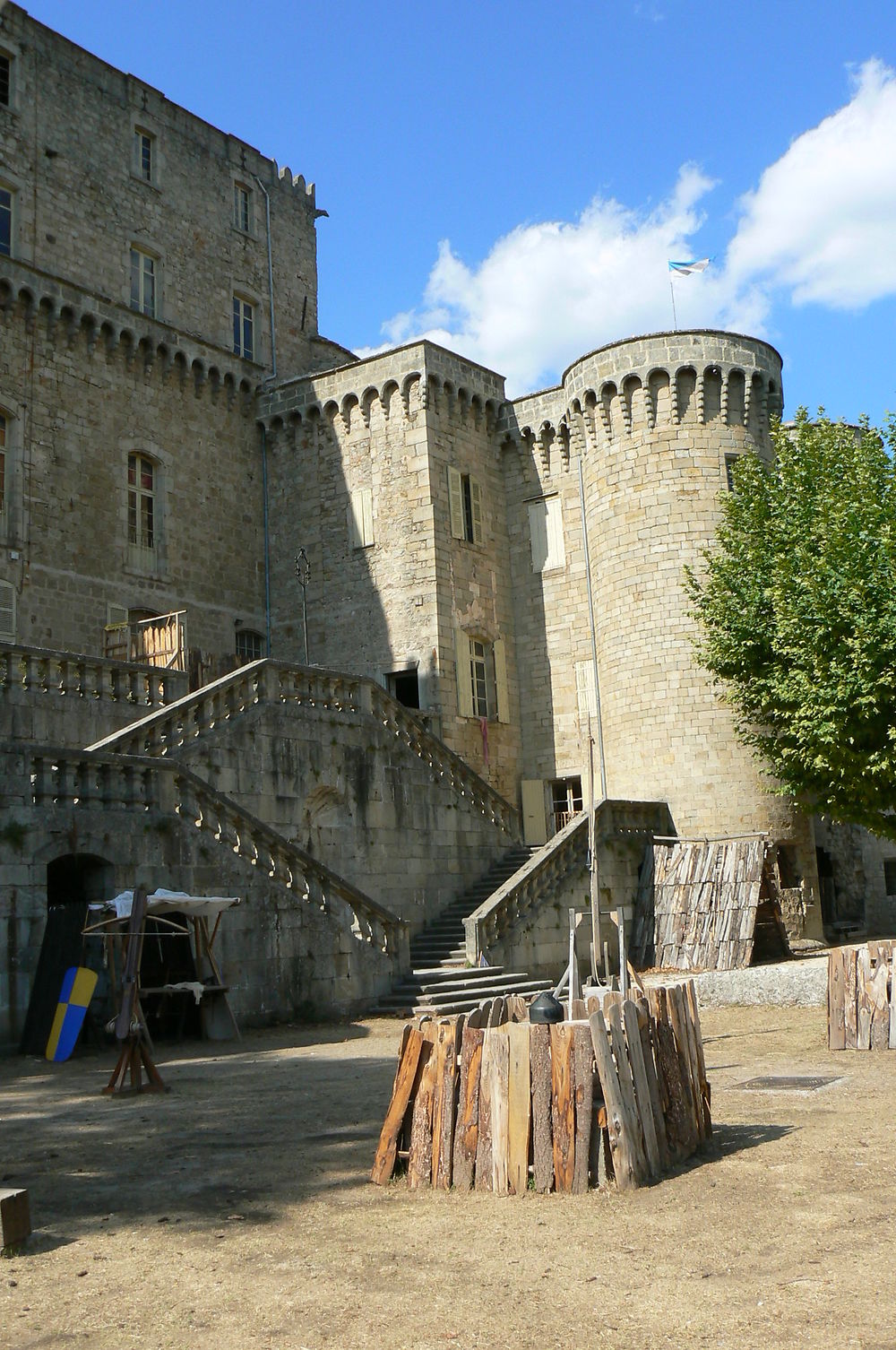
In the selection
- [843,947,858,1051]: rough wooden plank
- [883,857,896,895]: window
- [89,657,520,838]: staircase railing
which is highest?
[89,657,520,838]: staircase railing

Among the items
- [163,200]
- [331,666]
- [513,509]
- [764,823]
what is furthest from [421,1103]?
[163,200]

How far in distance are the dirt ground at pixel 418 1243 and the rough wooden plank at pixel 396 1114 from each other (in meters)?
0.13

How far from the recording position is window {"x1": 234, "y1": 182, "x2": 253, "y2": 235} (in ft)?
108

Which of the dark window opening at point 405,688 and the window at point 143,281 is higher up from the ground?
the window at point 143,281

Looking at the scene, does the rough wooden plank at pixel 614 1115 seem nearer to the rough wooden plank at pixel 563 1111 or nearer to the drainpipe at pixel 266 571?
the rough wooden plank at pixel 563 1111

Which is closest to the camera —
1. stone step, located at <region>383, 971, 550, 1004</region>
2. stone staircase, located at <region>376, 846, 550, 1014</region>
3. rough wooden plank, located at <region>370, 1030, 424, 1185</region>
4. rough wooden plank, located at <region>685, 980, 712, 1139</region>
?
rough wooden plank, located at <region>370, 1030, 424, 1185</region>

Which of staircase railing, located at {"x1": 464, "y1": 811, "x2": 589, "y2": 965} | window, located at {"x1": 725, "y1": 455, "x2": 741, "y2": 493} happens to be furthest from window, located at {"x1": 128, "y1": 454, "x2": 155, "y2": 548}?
window, located at {"x1": 725, "y1": 455, "x2": 741, "y2": 493}

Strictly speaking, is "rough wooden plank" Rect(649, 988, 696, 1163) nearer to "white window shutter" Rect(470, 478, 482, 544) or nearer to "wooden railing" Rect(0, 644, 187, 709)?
"wooden railing" Rect(0, 644, 187, 709)

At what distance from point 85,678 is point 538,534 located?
48.1ft

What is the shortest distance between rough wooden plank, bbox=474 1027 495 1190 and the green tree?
1578cm

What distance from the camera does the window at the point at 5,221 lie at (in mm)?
26695

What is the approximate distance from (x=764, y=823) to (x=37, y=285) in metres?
19.1

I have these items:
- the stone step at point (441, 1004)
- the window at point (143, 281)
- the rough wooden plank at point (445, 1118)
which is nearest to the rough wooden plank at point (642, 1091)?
the rough wooden plank at point (445, 1118)

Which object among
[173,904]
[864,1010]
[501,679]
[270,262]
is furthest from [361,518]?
[864,1010]
